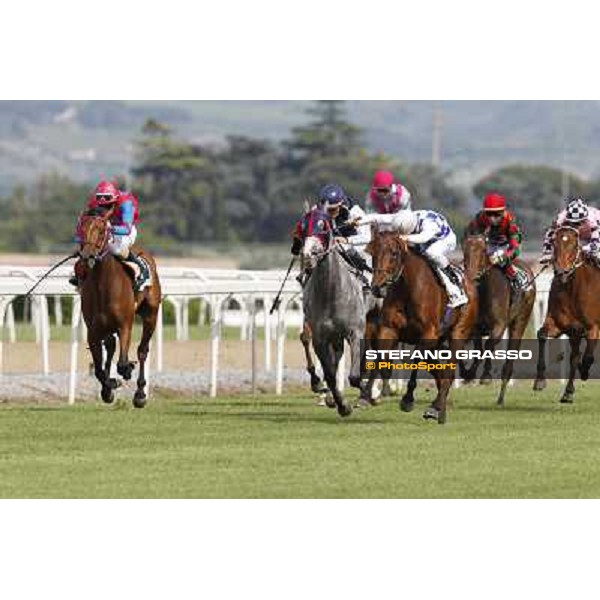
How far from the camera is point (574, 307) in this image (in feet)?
58.0

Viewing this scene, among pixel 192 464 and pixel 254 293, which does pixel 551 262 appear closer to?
pixel 254 293

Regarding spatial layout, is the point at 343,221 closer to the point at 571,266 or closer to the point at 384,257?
the point at 384,257

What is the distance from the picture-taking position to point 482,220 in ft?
59.4

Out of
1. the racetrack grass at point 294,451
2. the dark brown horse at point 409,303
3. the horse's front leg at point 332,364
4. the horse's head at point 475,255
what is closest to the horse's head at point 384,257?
the dark brown horse at point 409,303

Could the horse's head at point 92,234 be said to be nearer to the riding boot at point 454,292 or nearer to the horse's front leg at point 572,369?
the riding boot at point 454,292

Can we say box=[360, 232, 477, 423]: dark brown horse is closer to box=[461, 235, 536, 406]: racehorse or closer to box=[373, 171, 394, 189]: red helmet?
box=[373, 171, 394, 189]: red helmet

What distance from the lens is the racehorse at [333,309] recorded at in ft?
50.6

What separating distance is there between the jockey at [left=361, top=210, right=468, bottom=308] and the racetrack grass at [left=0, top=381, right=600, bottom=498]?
36.9 inches

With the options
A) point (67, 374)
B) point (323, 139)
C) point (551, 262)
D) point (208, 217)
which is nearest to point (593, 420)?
point (551, 262)

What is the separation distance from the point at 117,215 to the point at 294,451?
3.57 meters

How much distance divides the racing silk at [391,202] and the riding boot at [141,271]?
71.6 inches

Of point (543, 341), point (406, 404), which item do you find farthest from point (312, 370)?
point (543, 341)

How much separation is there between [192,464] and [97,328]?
375 cm

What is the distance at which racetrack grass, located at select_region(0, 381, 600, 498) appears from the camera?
11492 millimetres
